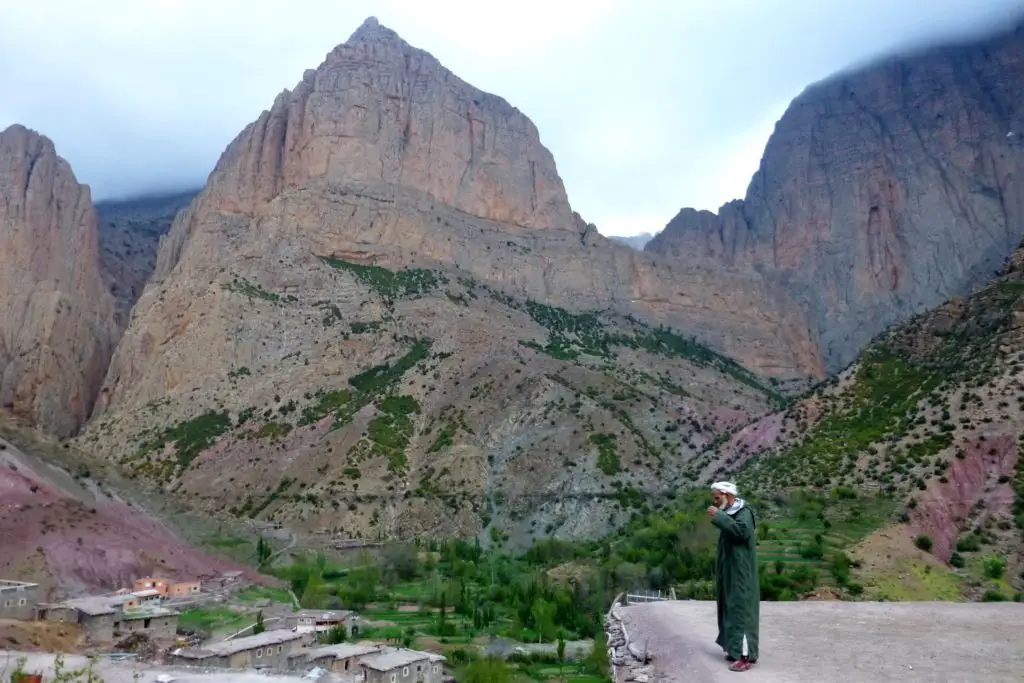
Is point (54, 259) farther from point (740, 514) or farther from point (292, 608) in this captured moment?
point (740, 514)

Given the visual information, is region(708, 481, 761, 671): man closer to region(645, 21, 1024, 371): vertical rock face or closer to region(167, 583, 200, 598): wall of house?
region(167, 583, 200, 598): wall of house

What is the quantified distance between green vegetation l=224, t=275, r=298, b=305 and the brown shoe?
261ft

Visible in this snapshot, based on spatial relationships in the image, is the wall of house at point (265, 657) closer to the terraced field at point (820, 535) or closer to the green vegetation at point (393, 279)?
the terraced field at point (820, 535)

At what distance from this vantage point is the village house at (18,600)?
3384 centimetres

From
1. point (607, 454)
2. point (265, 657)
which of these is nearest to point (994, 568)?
point (265, 657)

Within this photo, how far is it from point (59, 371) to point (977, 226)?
4913 inches

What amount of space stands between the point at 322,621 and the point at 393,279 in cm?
5517

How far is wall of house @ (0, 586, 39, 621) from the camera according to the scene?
1332 inches

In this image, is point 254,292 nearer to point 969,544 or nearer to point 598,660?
point 598,660

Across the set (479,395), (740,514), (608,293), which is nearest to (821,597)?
(740,514)

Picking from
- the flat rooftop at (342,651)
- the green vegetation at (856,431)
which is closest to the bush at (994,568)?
the green vegetation at (856,431)

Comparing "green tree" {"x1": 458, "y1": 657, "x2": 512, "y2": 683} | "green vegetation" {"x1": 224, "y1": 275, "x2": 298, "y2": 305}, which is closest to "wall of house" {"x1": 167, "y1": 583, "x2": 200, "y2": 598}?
"green tree" {"x1": 458, "y1": 657, "x2": 512, "y2": 683}

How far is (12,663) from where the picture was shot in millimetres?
23516

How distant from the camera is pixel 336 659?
99.7 ft
